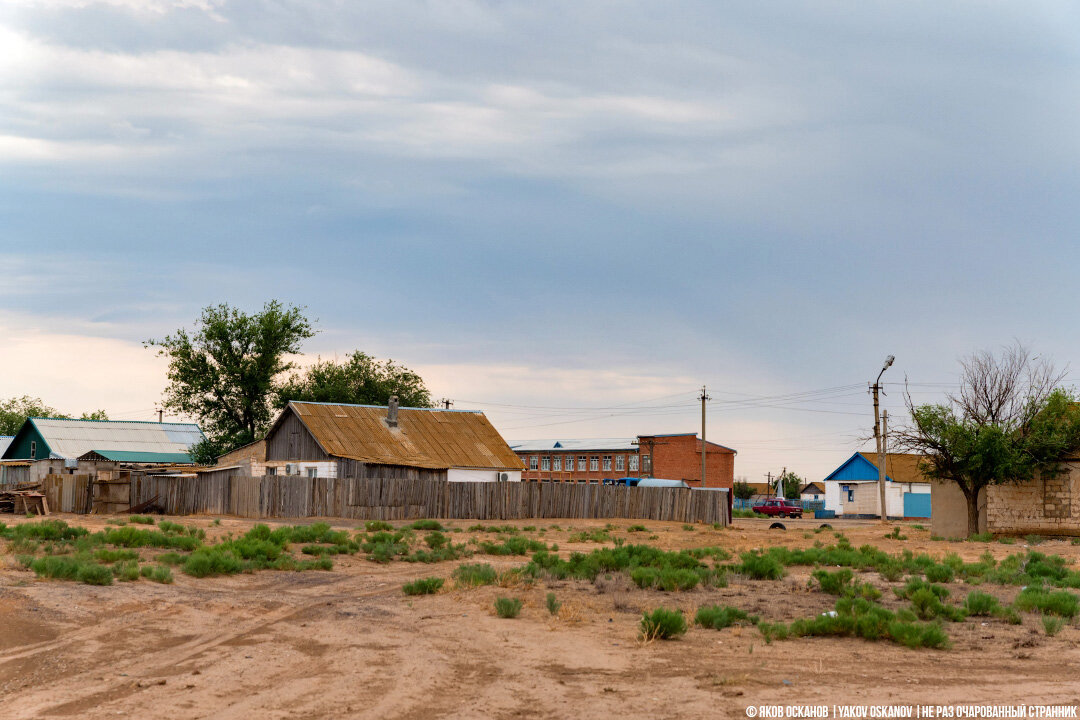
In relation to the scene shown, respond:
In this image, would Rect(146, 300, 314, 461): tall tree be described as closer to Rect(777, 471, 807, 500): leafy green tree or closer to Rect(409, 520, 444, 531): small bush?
Rect(409, 520, 444, 531): small bush

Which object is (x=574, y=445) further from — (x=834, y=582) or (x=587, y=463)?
(x=834, y=582)

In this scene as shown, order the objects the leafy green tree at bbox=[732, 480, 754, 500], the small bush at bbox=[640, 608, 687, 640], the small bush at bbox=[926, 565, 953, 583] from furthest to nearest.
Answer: the leafy green tree at bbox=[732, 480, 754, 500]
the small bush at bbox=[926, 565, 953, 583]
the small bush at bbox=[640, 608, 687, 640]

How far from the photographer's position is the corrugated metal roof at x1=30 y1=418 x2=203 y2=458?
209ft

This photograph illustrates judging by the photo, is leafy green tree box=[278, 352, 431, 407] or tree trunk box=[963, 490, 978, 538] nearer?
tree trunk box=[963, 490, 978, 538]

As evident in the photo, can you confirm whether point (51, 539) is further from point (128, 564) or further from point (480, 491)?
point (480, 491)

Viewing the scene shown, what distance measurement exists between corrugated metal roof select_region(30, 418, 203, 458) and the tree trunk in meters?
50.9

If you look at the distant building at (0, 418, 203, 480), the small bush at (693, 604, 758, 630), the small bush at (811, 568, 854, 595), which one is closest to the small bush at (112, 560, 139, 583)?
the small bush at (693, 604, 758, 630)

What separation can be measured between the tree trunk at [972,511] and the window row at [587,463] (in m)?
65.9

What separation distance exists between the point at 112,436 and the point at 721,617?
62.1m

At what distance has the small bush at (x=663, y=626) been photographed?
11.3m

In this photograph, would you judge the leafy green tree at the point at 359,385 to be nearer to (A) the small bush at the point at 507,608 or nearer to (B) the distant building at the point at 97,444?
(B) the distant building at the point at 97,444

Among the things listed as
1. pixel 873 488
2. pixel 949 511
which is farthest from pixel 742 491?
pixel 949 511

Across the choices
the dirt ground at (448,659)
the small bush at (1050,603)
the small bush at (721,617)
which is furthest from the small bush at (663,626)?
the small bush at (1050,603)

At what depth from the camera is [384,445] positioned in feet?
160
